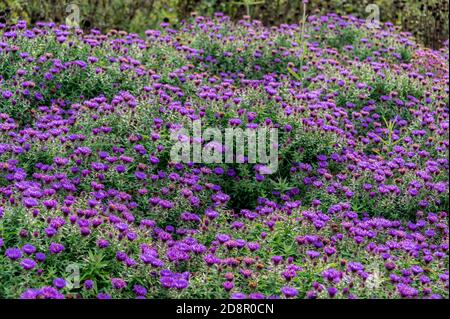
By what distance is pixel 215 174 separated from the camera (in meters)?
4.75

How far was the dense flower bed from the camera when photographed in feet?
11.8

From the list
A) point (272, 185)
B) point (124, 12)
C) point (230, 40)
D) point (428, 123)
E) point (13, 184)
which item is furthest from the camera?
point (124, 12)

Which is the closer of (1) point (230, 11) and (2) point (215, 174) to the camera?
(2) point (215, 174)

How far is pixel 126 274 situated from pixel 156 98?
1.97 m

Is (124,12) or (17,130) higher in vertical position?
(124,12)

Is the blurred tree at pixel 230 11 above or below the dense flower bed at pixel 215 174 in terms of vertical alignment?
above

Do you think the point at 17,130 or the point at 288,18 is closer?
the point at 17,130

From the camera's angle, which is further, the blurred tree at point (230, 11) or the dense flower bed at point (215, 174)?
the blurred tree at point (230, 11)

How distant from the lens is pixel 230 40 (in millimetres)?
6758

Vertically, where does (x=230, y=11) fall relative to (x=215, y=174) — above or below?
above

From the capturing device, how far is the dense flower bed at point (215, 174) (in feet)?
11.8
